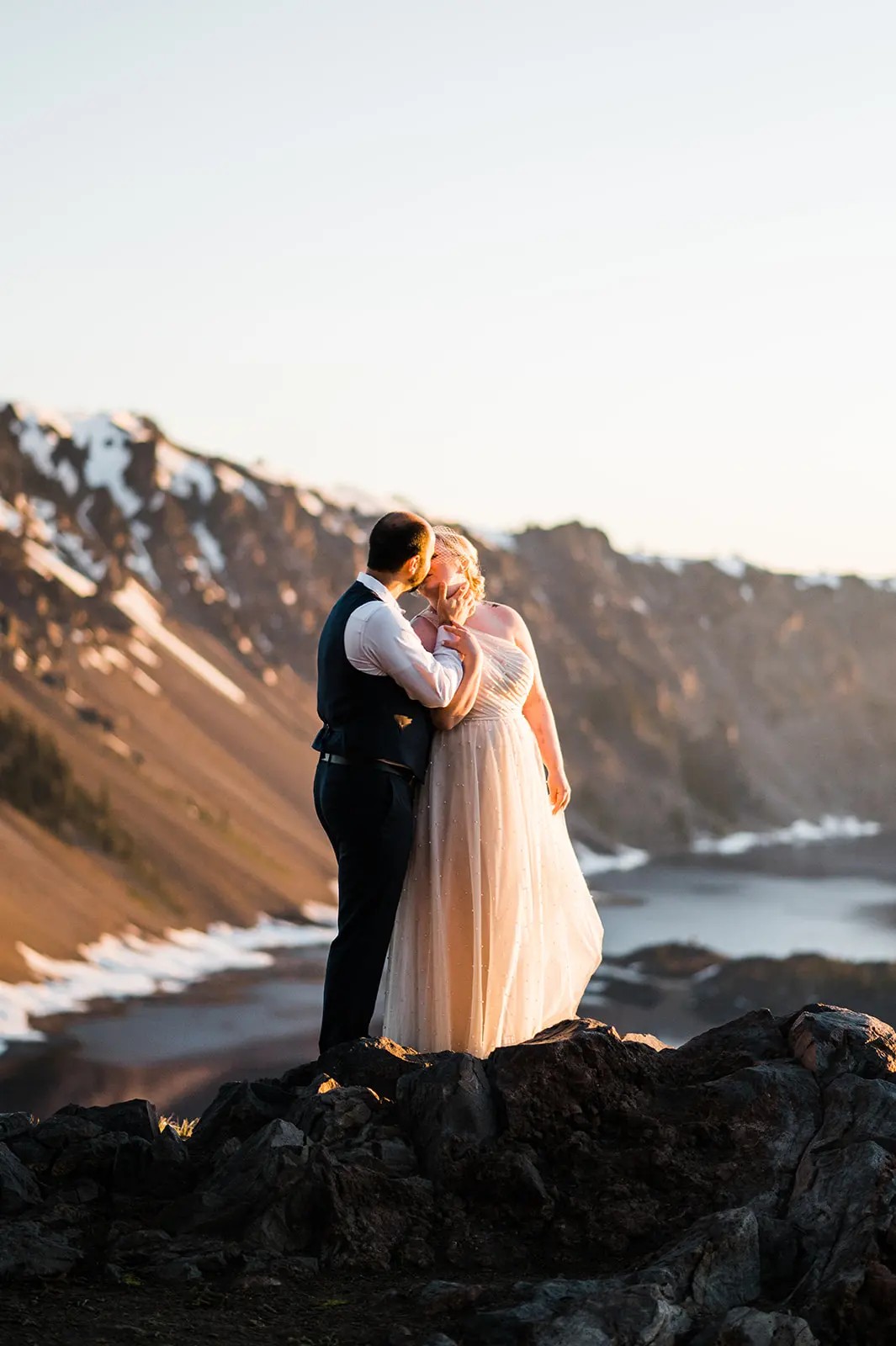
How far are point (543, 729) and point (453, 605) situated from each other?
2.68ft

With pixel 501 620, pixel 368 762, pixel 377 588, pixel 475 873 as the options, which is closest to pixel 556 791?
pixel 475 873

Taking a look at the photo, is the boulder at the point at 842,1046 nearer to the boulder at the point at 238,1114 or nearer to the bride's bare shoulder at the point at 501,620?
the boulder at the point at 238,1114

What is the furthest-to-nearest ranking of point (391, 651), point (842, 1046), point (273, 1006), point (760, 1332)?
point (273, 1006) < point (391, 651) < point (842, 1046) < point (760, 1332)

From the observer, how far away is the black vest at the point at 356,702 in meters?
6.57

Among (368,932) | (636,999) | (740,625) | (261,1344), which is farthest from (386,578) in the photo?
(740,625)

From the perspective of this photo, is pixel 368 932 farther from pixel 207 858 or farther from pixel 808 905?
pixel 808 905

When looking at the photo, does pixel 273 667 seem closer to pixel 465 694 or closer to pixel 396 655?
pixel 465 694

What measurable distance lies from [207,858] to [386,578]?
206 feet

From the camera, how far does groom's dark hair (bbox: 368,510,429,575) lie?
661cm

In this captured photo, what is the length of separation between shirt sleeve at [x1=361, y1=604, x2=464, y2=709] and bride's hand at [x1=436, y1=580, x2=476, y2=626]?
0.41 metres

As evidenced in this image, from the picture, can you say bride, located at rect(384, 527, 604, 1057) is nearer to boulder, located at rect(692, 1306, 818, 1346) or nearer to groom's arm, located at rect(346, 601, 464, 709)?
groom's arm, located at rect(346, 601, 464, 709)

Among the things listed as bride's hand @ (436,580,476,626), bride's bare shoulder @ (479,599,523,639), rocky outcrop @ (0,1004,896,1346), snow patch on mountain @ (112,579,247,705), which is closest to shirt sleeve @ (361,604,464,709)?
bride's hand @ (436,580,476,626)

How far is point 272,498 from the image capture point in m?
102

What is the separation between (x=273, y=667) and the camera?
92.2m
